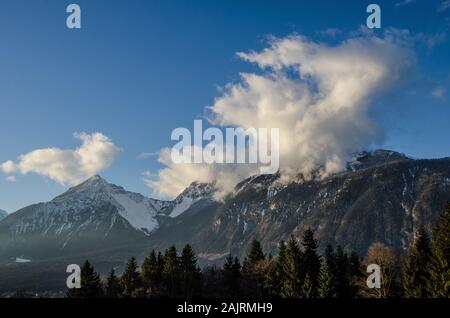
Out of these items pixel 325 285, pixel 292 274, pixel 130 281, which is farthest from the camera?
pixel 130 281

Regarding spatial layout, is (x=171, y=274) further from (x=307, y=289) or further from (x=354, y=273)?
(x=354, y=273)

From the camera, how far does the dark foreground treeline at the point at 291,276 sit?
78.5m

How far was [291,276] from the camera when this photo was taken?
3625 inches

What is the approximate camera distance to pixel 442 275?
6725 centimetres

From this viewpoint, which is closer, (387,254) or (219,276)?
(387,254)

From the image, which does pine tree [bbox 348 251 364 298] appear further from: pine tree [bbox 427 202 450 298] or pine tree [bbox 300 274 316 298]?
pine tree [bbox 427 202 450 298]

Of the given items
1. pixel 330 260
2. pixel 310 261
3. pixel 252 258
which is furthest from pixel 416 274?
pixel 252 258

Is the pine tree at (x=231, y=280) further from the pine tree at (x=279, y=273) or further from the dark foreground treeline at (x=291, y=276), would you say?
the pine tree at (x=279, y=273)

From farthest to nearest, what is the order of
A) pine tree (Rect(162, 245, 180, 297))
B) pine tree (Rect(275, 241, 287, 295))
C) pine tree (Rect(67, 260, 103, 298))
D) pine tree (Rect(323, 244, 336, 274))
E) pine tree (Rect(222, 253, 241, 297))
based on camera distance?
pine tree (Rect(222, 253, 241, 297)) < pine tree (Rect(275, 241, 287, 295)) < pine tree (Rect(162, 245, 180, 297)) < pine tree (Rect(323, 244, 336, 274)) < pine tree (Rect(67, 260, 103, 298))

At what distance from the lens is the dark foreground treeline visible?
78500mm

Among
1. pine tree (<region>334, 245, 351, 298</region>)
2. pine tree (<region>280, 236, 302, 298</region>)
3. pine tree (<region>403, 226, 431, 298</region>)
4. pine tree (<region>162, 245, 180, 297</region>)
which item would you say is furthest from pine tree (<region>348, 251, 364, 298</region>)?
pine tree (<region>162, 245, 180, 297</region>)
